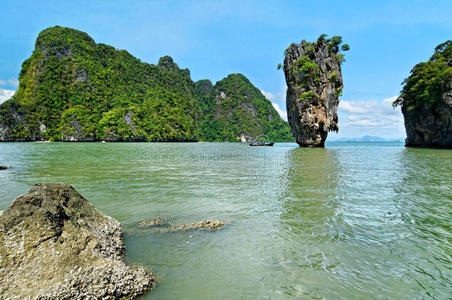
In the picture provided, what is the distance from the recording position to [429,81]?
113ft

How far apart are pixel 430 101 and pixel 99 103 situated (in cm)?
10801

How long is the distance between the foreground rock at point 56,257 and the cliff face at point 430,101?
4227cm

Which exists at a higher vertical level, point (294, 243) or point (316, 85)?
point (316, 85)

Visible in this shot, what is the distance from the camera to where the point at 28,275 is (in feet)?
8.39

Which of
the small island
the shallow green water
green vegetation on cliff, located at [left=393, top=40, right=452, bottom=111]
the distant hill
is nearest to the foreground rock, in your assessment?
the shallow green water

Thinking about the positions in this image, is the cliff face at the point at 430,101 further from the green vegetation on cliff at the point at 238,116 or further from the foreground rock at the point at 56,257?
the green vegetation on cliff at the point at 238,116

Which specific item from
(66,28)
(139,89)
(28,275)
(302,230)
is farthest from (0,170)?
(66,28)

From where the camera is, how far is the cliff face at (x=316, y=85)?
4244cm

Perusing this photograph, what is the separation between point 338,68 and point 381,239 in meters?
47.3

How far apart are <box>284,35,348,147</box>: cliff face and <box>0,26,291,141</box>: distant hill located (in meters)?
67.4

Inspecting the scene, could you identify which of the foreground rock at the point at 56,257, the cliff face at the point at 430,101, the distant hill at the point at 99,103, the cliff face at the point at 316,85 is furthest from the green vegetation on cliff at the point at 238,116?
the foreground rock at the point at 56,257

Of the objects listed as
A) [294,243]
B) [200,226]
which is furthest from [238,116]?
[294,243]

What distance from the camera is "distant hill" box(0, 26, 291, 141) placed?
87.1 meters

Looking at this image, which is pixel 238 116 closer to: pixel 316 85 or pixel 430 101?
pixel 316 85
